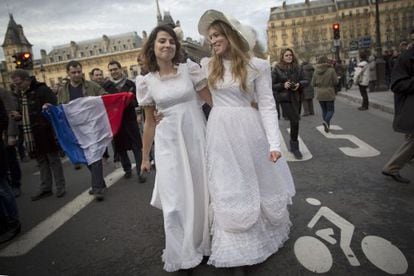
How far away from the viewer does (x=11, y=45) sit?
8025cm

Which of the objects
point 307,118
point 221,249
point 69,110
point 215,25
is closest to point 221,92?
point 215,25

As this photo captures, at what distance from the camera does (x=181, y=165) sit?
2.87 m

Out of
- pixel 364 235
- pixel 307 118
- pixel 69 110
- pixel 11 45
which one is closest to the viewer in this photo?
pixel 364 235

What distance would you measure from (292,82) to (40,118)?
4348mm

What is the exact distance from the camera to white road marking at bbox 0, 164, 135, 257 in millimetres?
3847

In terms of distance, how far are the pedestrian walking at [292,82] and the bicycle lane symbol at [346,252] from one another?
297cm

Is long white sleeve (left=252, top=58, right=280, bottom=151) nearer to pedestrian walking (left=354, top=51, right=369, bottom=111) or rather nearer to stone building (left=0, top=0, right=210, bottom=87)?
pedestrian walking (left=354, top=51, right=369, bottom=111)

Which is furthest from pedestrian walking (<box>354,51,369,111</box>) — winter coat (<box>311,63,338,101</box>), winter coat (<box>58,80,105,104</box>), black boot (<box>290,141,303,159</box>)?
winter coat (<box>58,80,105,104</box>)

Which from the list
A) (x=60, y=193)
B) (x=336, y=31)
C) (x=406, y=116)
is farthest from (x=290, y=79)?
(x=336, y=31)

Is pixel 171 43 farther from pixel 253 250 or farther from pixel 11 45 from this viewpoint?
pixel 11 45

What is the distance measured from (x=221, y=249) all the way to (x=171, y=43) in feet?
5.89

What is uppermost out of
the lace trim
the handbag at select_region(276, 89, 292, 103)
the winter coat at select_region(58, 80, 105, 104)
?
the winter coat at select_region(58, 80, 105, 104)

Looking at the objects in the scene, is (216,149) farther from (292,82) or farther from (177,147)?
(292,82)

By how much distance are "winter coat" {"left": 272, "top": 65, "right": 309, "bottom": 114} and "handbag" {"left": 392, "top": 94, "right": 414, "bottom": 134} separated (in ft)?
6.81
